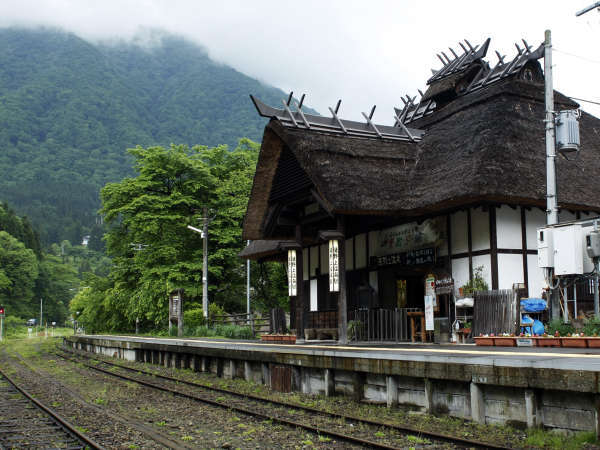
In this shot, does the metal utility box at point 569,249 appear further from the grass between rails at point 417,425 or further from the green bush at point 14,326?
the green bush at point 14,326

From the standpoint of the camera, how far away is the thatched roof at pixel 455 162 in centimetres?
1627

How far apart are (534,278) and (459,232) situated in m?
2.31

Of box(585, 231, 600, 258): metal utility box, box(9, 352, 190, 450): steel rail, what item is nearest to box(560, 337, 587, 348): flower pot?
box(585, 231, 600, 258): metal utility box

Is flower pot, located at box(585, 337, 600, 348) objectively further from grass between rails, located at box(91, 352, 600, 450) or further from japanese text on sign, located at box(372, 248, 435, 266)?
japanese text on sign, located at box(372, 248, 435, 266)

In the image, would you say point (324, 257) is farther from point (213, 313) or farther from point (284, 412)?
point (284, 412)

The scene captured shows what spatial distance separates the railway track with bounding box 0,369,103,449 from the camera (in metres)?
8.77

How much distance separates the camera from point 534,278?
1686 centimetres

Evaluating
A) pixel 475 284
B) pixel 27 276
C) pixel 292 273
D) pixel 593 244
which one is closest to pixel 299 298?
pixel 292 273

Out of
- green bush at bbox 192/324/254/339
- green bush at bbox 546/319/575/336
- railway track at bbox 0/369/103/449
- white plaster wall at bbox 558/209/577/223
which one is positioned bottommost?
railway track at bbox 0/369/103/449

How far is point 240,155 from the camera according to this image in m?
41.9

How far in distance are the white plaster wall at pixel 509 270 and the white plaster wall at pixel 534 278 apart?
0.84ft

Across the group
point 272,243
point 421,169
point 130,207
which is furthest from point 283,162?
point 130,207

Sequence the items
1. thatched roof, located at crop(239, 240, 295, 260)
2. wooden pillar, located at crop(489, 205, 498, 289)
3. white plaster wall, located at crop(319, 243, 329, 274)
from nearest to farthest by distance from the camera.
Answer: wooden pillar, located at crop(489, 205, 498, 289), white plaster wall, located at crop(319, 243, 329, 274), thatched roof, located at crop(239, 240, 295, 260)

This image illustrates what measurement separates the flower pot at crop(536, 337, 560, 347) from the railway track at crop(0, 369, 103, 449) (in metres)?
8.78
